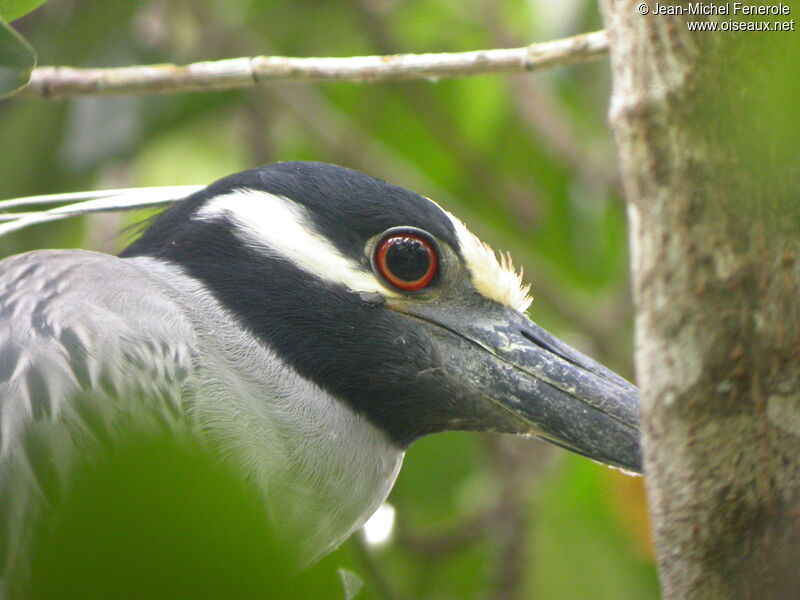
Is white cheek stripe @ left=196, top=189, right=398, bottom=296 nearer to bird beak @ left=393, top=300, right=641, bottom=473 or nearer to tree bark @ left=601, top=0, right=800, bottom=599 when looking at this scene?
bird beak @ left=393, top=300, right=641, bottom=473

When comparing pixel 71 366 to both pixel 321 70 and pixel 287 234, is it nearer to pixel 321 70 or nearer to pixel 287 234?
pixel 287 234

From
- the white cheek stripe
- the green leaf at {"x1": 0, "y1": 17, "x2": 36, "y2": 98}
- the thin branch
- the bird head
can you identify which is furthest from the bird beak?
the green leaf at {"x1": 0, "y1": 17, "x2": 36, "y2": 98}

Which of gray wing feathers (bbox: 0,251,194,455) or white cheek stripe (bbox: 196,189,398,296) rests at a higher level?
white cheek stripe (bbox: 196,189,398,296)

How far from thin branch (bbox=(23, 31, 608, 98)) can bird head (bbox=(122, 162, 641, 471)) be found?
0.29m

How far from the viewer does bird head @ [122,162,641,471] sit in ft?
8.95

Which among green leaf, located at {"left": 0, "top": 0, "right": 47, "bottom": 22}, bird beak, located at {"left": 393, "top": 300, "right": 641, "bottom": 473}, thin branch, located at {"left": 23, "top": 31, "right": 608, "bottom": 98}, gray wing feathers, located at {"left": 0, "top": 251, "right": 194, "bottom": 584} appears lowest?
gray wing feathers, located at {"left": 0, "top": 251, "right": 194, "bottom": 584}

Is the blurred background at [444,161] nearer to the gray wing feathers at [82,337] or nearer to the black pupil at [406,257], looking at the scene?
the black pupil at [406,257]

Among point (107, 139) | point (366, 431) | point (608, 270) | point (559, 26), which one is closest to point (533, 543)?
point (366, 431)

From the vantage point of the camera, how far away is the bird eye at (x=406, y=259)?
2768mm

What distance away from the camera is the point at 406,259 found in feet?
9.10

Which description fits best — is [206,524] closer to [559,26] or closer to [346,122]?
[559,26]

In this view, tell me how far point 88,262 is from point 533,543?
1902 mm

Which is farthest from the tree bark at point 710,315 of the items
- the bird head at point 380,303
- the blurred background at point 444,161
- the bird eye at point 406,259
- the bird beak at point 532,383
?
the blurred background at point 444,161

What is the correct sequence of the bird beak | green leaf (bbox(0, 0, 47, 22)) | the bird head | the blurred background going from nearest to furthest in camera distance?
green leaf (bbox(0, 0, 47, 22)), the bird beak, the bird head, the blurred background
